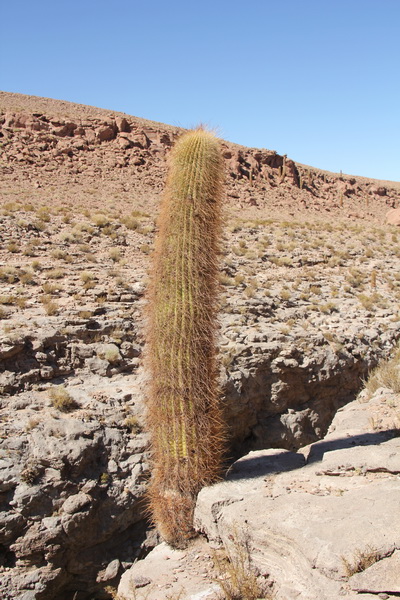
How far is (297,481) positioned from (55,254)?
8440 millimetres

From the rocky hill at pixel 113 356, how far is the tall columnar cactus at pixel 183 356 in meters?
0.59

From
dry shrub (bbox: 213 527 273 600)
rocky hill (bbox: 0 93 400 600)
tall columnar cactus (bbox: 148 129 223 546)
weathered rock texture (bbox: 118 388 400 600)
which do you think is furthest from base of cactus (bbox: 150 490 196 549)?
dry shrub (bbox: 213 527 273 600)

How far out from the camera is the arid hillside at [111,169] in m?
20.5

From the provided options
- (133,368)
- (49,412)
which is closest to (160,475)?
(49,412)

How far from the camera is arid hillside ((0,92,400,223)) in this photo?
20500 millimetres

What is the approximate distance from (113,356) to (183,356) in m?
2.97

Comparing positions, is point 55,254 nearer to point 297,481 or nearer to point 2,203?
point 2,203

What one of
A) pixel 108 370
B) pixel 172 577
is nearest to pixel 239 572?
pixel 172 577

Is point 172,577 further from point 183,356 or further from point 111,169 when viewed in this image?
point 111,169

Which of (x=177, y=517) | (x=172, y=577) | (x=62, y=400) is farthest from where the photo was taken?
(x=62, y=400)

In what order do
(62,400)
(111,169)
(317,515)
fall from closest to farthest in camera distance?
(317,515) < (62,400) < (111,169)

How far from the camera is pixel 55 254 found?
11.5 metres

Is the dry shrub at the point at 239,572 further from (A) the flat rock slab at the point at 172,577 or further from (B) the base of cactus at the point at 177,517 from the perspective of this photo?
(B) the base of cactus at the point at 177,517

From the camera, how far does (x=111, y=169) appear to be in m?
24.2
